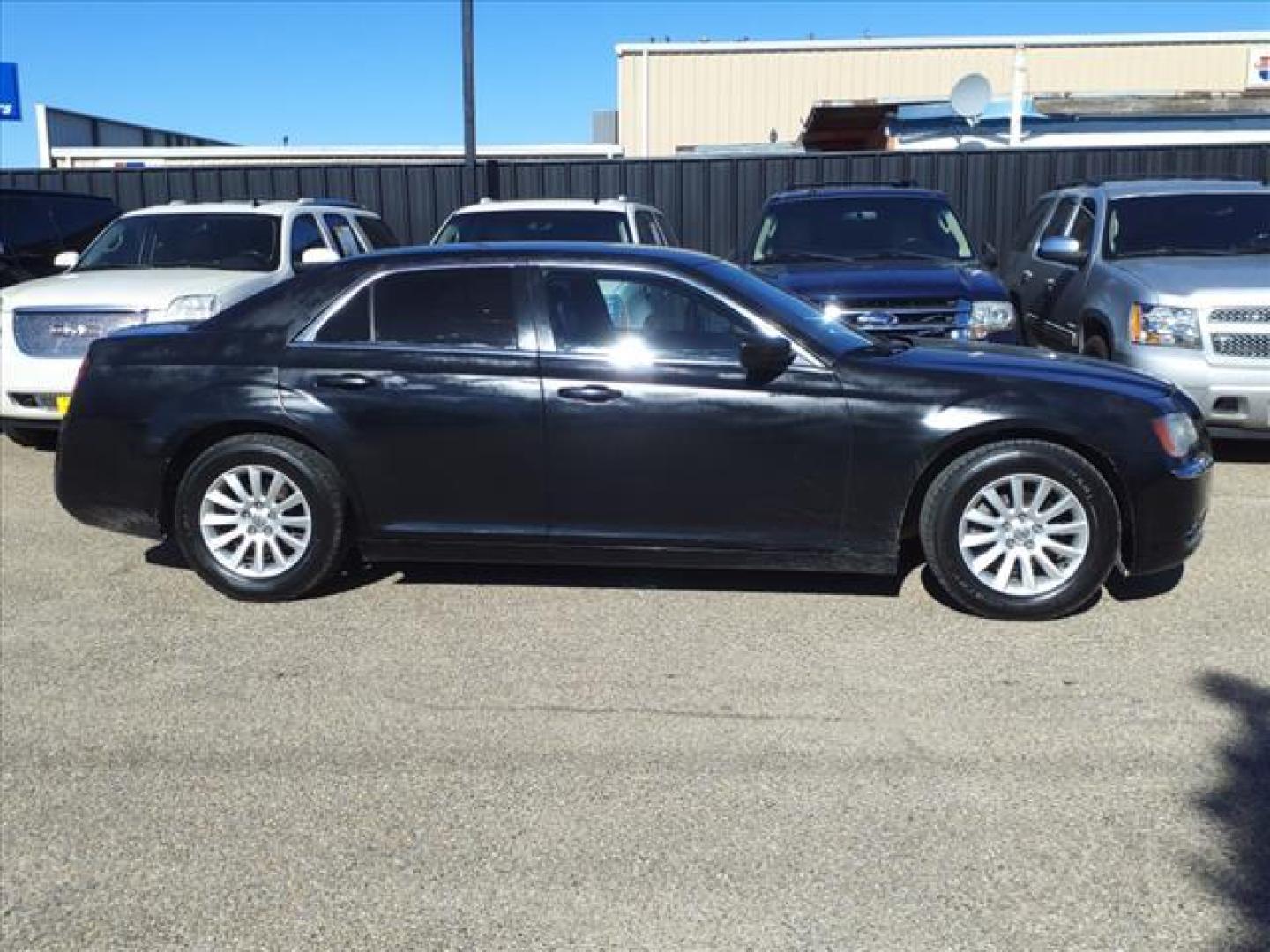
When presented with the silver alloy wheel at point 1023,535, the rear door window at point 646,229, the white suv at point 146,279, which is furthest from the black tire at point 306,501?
the rear door window at point 646,229

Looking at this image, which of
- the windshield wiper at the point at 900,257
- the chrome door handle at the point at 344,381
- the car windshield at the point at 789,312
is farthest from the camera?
the windshield wiper at the point at 900,257

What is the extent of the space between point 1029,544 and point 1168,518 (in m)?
0.58

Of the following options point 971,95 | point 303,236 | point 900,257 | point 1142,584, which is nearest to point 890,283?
point 900,257

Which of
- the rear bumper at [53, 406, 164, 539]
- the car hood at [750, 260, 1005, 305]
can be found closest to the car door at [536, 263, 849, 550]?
the rear bumper at [53, 406, 164, 539]

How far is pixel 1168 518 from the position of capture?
4.98m

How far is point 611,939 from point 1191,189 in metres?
8.49

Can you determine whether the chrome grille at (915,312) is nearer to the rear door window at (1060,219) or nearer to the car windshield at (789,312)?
the car windshield at (789,312)

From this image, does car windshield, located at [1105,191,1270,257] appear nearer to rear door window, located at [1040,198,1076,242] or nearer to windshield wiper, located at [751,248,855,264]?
rear door window, located at [1040,198,1076,242]

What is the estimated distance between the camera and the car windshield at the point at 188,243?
9.48m

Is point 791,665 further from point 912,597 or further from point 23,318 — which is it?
point 23,318

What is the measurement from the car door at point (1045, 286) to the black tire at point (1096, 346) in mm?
280

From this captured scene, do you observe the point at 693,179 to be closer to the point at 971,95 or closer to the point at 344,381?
the point at 971,95

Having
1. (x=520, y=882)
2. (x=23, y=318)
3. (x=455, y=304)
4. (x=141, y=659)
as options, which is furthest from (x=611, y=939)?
(x=23, y=318)

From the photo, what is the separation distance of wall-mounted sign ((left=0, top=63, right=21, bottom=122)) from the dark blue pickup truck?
1419 centimetres
